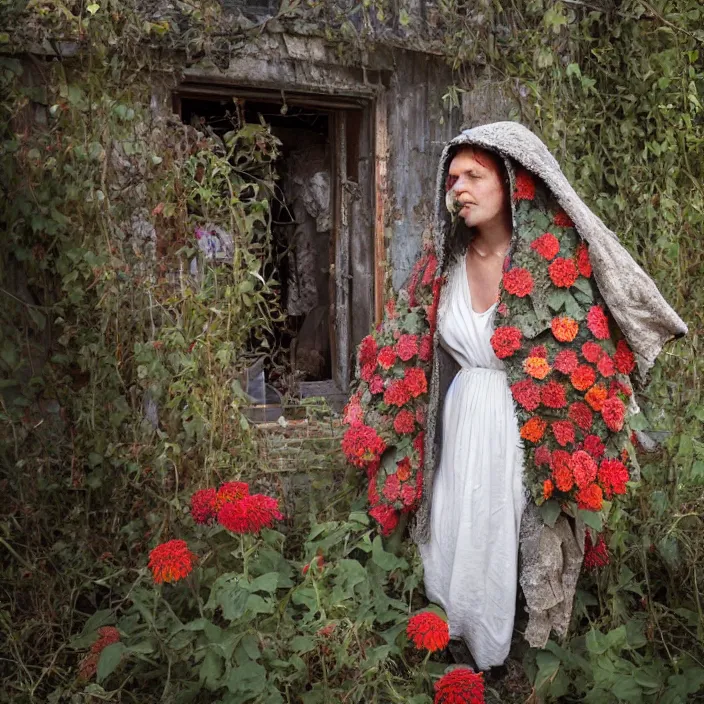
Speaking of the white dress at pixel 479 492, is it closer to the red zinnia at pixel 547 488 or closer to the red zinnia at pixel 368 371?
the red zinnia at pixel 547 488

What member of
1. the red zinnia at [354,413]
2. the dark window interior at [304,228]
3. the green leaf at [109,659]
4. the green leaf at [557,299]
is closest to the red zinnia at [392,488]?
the red zinnia at [354,413]

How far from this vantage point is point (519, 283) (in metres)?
2.79

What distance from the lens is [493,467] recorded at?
114 inches

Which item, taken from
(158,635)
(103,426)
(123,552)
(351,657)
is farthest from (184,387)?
(351,657)

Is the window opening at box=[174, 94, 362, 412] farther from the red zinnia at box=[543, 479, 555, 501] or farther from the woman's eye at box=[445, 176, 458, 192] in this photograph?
the red zinnia at box=[543, 479, 555, 501]

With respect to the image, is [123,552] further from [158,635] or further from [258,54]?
[258,54]

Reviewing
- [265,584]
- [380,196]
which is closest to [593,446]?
[265,584]

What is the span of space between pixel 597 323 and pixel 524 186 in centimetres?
53

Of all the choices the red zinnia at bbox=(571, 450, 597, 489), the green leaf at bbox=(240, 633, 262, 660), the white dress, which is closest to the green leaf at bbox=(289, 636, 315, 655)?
the green leaf at bbox=(240, 633, 262, 660)

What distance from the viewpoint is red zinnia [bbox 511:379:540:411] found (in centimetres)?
278

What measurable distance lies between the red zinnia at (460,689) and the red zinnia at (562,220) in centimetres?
149

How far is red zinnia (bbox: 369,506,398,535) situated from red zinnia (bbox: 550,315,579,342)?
902mm

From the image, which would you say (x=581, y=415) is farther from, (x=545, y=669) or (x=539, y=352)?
(x=545, y=669)

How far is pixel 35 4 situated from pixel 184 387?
5.78ft
